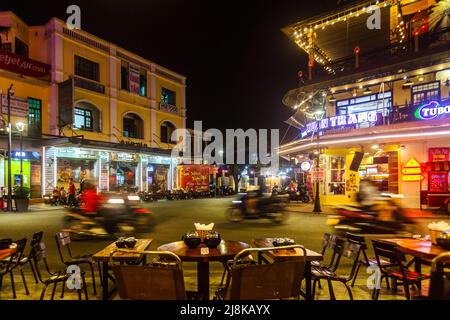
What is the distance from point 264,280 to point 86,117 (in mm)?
27045

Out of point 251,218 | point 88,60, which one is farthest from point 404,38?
point 88,60

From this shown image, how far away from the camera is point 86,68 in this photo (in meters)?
27.4

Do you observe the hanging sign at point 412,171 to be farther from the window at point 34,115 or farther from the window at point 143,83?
the window at point 143,83

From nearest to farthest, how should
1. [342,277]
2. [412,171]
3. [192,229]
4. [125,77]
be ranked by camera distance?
[342,277]
[192,229]
[412,171]
[125,77]

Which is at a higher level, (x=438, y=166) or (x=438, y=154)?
(x=438, y=154)

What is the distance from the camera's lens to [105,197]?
10.5m

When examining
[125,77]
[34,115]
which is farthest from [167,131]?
[34,115]

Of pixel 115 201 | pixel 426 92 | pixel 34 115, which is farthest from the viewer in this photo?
pixel 34 115

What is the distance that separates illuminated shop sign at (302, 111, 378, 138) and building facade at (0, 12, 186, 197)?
41.2 ft

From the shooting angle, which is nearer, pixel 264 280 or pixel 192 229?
pixel 264 280

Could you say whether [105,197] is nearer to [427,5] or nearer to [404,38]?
[404,38]

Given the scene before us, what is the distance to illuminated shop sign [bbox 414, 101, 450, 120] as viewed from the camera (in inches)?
593

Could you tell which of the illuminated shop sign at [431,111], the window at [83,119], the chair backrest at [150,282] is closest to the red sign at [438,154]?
the illuminated shop sign at [431,111]

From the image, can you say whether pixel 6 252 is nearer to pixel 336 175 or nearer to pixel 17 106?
pixel 336 175
